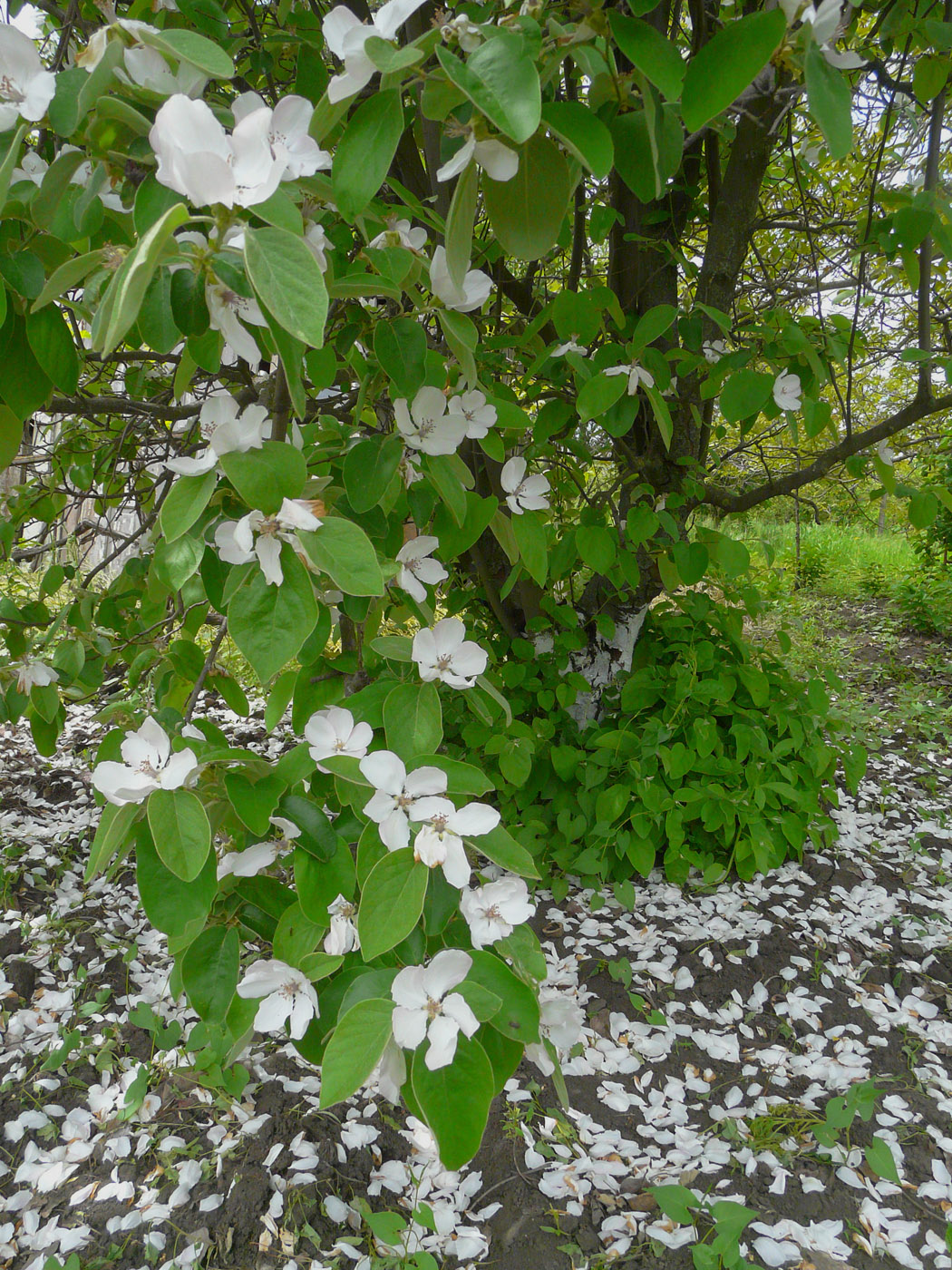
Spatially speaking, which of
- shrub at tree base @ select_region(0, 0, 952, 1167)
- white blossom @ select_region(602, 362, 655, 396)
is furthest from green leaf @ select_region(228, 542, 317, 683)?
white blossom @ select_region(602, 362, 655, 396)

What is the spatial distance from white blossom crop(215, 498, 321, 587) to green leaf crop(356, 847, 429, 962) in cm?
24

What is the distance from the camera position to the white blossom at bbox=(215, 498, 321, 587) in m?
0.61

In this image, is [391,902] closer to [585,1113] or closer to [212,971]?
[212,971]

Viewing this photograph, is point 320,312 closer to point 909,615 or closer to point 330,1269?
point 330,1269

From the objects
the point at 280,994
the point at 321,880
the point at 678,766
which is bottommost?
the point at 678,766

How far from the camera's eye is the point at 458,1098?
1.85 ft

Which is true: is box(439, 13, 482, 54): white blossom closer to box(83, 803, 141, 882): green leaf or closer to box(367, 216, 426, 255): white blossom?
box(367, 216, 426, 255): white blossom

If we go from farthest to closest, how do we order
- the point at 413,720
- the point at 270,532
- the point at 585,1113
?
1. the point at 585,1113
2. the point at 413,720
3. the point at 270,532

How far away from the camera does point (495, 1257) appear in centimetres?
122

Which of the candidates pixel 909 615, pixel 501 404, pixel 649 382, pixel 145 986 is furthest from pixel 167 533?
pixel 909 615

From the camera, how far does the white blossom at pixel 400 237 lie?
30.0 inches

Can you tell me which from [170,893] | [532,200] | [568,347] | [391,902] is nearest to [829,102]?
[532,200]

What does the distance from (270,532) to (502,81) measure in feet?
1.13

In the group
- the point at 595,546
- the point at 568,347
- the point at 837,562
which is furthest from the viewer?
the point at 837,562
